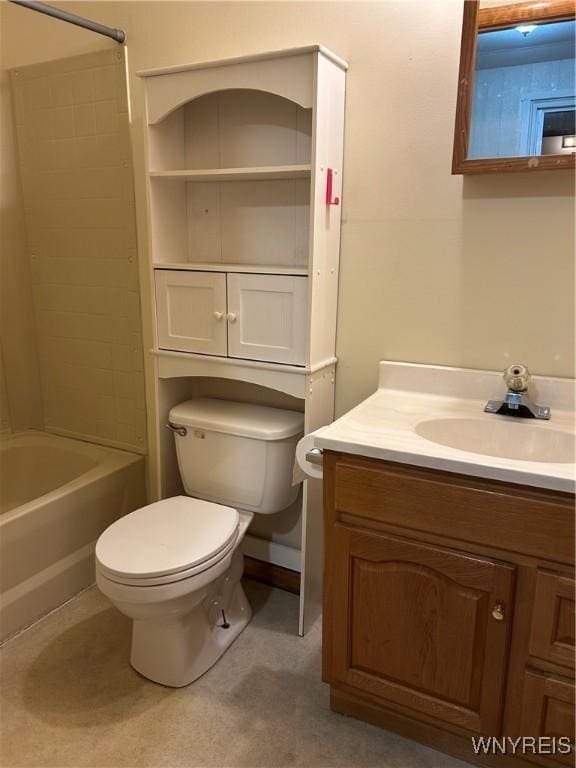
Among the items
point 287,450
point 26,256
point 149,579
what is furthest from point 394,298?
point 26,256

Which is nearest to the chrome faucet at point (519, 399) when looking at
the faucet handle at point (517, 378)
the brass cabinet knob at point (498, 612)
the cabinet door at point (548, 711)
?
the faucet handle at point (517, 378)

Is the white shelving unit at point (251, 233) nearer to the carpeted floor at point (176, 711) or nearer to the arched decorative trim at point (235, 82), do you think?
the arched decorative trim at point (235, 82)

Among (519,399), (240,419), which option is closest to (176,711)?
(240,419)

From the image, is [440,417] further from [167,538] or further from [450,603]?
[167,538]

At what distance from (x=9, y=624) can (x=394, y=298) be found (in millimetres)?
1640

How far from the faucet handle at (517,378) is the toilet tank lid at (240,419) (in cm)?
65

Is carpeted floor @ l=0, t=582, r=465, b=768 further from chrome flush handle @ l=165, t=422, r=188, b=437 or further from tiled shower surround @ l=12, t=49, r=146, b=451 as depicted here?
tiled shower surround @ l=12, t=49, r=146, b=451

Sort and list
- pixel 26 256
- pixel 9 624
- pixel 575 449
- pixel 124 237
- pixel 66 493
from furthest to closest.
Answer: pixel 26 256 < pixel 124 237 < pixel 66 493 < pixel 9 624 < pixel 575 449

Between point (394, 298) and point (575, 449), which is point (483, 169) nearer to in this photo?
point (394, 298)

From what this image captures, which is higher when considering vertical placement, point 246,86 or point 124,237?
point 246,86

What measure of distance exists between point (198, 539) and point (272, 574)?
0.63 meters

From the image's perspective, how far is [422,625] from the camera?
1337 millimetres

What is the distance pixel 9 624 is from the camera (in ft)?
6.02

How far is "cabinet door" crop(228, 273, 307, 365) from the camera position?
1.66 meters
